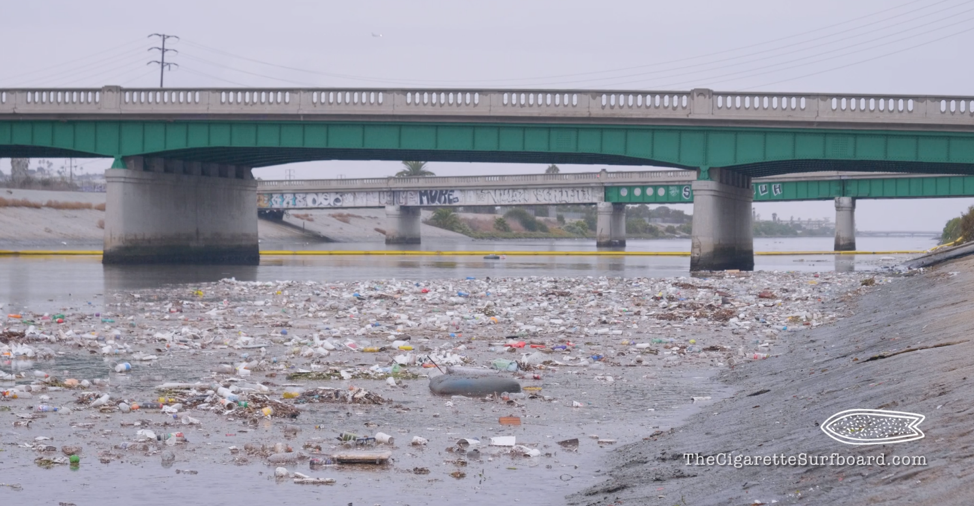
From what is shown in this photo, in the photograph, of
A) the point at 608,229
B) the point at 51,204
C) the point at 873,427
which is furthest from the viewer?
the point at 608,229

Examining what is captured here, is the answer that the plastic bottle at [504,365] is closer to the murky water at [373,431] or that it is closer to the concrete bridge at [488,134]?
the murky water at [373,431]

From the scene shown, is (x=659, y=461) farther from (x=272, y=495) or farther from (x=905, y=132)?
(x=905, y=132)

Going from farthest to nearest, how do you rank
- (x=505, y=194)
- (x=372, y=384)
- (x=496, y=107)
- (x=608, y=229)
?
(x=608, y=229) → (x=505, y=194) → (x=496, y=107) → (x=372, y=384)

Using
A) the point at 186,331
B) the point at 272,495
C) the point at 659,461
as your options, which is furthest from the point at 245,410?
the point at 186,331

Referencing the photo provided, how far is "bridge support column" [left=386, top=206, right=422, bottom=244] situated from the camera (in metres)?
95.2

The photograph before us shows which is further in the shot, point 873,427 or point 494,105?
point 494,105

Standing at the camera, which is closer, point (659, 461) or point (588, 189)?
point (659, 461)

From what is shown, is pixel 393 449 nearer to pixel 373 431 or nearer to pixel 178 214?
pixel 373 431

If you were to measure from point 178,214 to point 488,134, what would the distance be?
48.7ft

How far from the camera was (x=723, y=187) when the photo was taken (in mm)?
42219

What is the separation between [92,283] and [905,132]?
29140 mm

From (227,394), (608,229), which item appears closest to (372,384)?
(227,394)

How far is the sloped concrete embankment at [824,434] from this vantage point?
4996mm

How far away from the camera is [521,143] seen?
137ft
